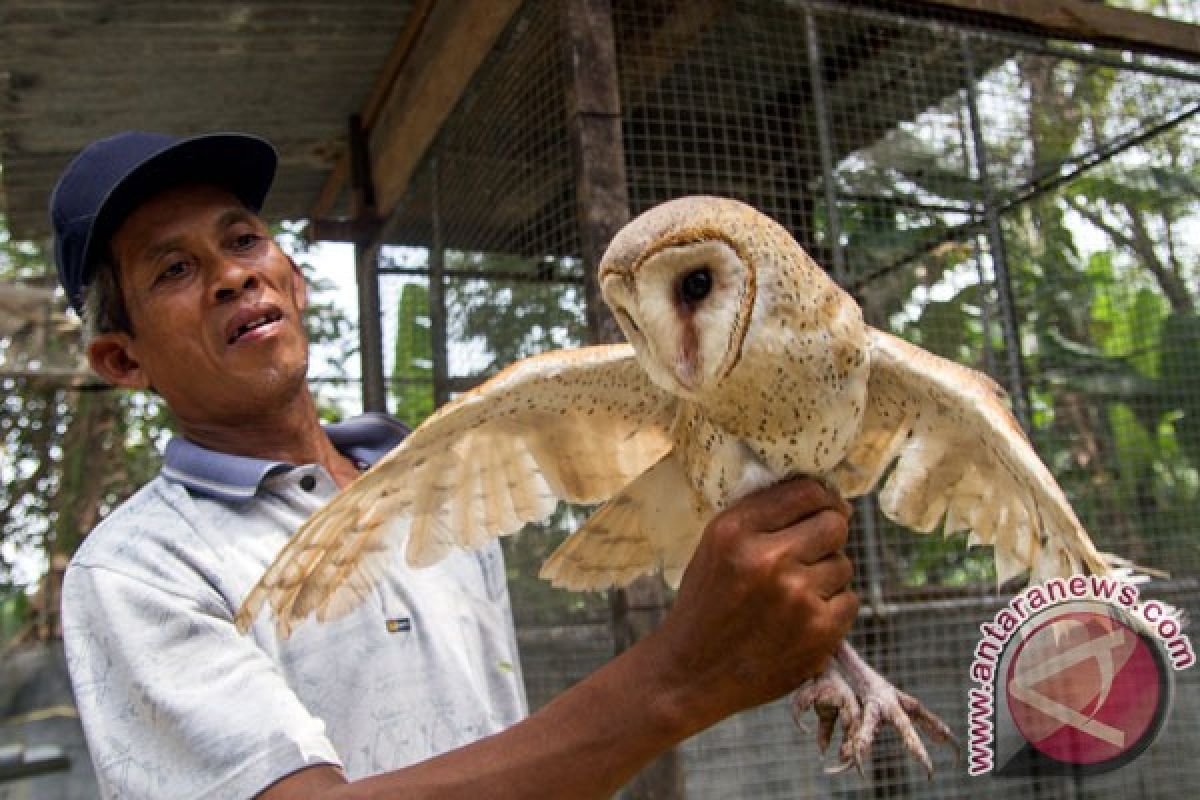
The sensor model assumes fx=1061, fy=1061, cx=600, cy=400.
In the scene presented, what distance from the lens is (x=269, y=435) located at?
6.45 ft

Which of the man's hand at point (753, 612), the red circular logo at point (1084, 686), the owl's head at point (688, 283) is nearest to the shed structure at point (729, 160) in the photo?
the owl's head at point (688, 283)

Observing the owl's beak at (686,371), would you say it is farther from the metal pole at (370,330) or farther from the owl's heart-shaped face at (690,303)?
the metal pole at (370,330)

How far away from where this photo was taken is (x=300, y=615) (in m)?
1.55

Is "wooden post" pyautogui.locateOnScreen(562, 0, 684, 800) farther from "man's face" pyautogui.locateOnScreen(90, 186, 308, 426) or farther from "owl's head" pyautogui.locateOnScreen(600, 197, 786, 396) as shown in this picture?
"owl's head" pyautogui.locateOnScreen(600, 197, 786, 396)

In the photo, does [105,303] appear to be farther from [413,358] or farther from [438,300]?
[413,358]

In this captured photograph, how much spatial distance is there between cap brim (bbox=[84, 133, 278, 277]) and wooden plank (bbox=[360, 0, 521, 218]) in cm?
111

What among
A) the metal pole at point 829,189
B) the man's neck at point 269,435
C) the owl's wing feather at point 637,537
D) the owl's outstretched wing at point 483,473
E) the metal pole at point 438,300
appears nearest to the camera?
the owl's outstretched wing at point 483,473

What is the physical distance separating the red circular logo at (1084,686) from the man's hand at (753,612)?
0.75ft

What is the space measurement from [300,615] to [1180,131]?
153 inches

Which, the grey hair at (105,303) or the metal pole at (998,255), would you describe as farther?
the metal pole at (998,255)

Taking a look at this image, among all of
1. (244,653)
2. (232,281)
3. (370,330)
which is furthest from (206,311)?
(370,330)

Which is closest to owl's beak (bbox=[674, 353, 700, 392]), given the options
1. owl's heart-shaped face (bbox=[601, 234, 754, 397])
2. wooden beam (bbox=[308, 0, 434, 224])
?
owl's heart-shaped face (bbox=[601, 234, 754, 397])

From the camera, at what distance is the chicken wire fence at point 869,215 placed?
333cm

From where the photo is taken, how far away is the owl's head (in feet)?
4.13
